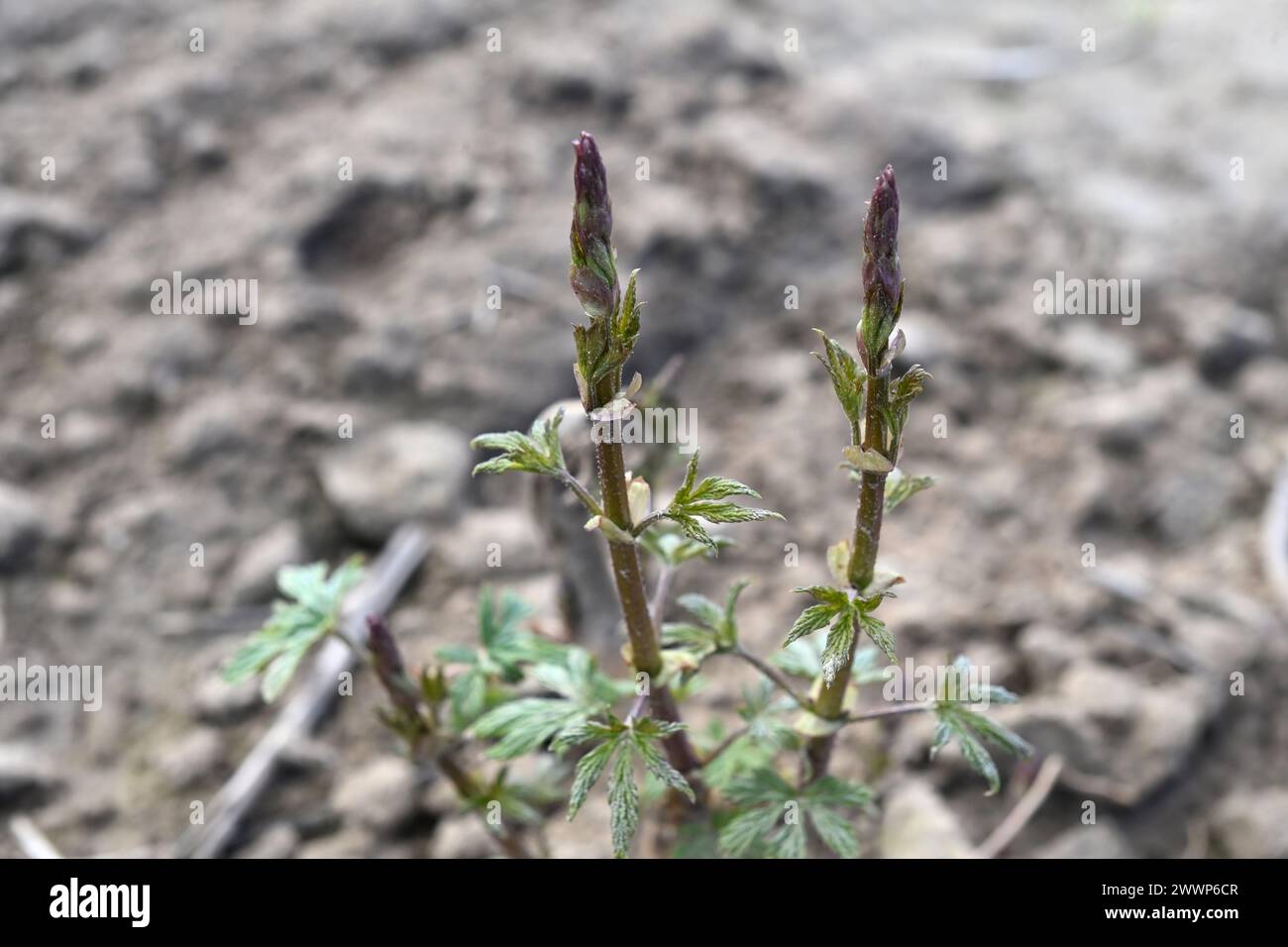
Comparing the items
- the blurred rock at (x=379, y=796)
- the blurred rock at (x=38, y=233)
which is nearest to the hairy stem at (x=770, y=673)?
the blurred rock at (x=379, y=796)

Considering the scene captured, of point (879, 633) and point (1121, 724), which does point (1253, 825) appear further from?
point (879, 633)

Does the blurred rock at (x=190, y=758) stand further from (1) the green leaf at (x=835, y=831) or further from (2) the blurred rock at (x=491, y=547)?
(1) the green leaf at (x=835, y=831)

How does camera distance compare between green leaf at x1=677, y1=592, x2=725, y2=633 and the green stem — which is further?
green leaf at x1=677, y1=592, x2=725, y2=633

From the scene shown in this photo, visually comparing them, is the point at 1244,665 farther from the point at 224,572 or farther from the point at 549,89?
the point at 549,89

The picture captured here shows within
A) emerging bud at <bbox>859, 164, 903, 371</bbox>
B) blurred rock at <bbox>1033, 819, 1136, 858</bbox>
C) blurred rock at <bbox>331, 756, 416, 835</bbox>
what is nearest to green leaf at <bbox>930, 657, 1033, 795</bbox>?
emerging bud at <bbox>859, 164, 903, 371</bbox>

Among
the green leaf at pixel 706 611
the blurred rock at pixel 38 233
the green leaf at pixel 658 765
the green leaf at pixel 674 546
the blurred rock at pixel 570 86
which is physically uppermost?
the blurred rock at pixel 570 86

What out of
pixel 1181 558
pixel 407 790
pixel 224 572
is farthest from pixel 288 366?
pixel 1181 558

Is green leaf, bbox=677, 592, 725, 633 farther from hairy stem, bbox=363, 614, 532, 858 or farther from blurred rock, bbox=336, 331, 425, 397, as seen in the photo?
blurred rock, bbox=336, 331, 425, 397
